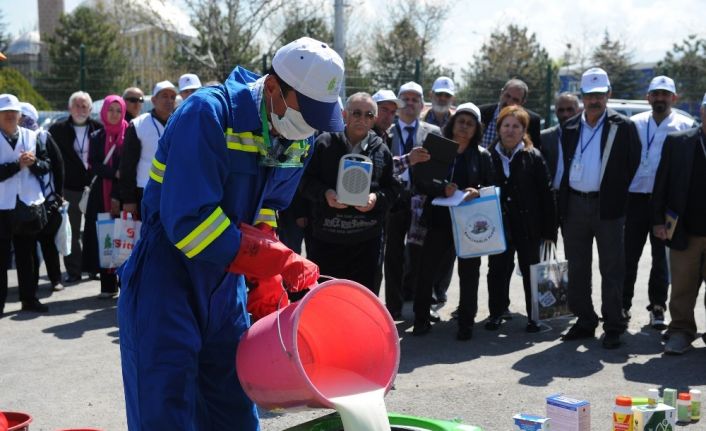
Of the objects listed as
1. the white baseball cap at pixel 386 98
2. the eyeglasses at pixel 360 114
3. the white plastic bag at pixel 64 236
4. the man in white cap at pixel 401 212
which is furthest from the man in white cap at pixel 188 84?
the eyeglasses at pixel 360 114

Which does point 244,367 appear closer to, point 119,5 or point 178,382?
point 178,382

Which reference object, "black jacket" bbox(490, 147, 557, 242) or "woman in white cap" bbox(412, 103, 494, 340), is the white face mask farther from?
"black jacket" bbox(490, 147, 557, 242)

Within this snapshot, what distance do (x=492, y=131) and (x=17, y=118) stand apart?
4.57 metres

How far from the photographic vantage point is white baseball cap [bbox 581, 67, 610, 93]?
26.2ft

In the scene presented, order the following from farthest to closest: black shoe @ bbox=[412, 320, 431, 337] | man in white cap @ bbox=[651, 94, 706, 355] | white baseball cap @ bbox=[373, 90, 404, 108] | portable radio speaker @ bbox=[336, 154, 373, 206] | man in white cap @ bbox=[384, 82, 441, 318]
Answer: white baseball cap @ bbox=[373, 90, 404, 108] → man in white cap @ bbox=[384, 82, 441, 318] → black shoe @ bbox=[412, 320, 431, 337] → man in white cap @ bbox=[651, 94, 706, 355] → portable radio speaker @ bbox=[336, 154, 373, 206]

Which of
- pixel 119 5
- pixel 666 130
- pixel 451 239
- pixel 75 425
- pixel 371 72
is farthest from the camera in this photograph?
pixel 119 5

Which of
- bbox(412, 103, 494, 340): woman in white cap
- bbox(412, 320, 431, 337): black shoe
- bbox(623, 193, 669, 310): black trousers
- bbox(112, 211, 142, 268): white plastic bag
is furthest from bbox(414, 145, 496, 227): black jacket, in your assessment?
bbox(112, 211, 142, 268): white plastic bag

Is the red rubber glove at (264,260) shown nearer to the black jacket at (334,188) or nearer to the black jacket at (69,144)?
the black jacket at (334,188)

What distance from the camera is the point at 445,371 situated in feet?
23.3

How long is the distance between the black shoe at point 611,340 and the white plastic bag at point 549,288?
2.13 ft

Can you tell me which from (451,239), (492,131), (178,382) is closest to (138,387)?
(178,382)

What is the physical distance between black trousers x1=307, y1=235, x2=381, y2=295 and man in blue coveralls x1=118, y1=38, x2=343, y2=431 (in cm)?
348

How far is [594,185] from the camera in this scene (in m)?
7.91

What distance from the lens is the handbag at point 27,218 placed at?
8992mm
